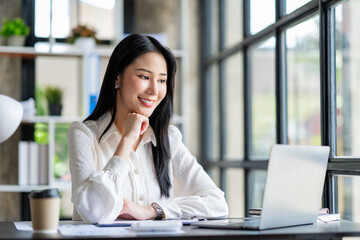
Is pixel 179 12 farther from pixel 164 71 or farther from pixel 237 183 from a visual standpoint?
pixel 164 71

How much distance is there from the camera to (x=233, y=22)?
4297 mm

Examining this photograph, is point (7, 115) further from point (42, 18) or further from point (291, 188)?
point (42, 18)

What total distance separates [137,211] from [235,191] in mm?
2399

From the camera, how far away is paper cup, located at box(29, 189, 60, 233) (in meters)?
1.65

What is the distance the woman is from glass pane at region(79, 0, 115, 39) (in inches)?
89.5

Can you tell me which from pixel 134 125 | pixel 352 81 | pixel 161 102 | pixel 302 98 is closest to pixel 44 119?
pixel 161 102

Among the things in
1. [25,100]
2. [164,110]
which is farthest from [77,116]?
[164,110]

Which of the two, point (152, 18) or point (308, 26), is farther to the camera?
point (152, 18)

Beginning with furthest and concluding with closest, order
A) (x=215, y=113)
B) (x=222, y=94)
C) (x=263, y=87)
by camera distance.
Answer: (x=263, y=87) → (x=215, y=113) → (x=222, y=94)

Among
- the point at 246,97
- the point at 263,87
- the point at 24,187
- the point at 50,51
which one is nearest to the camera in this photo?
the point at 246,97

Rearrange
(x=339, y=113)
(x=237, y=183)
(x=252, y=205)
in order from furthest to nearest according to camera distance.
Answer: (x=237, y=183) < (x=252, y=205) < (x=339, y=113)

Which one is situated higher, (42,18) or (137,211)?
(42,18)

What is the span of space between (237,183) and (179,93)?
892mm

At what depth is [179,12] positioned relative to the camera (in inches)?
183
